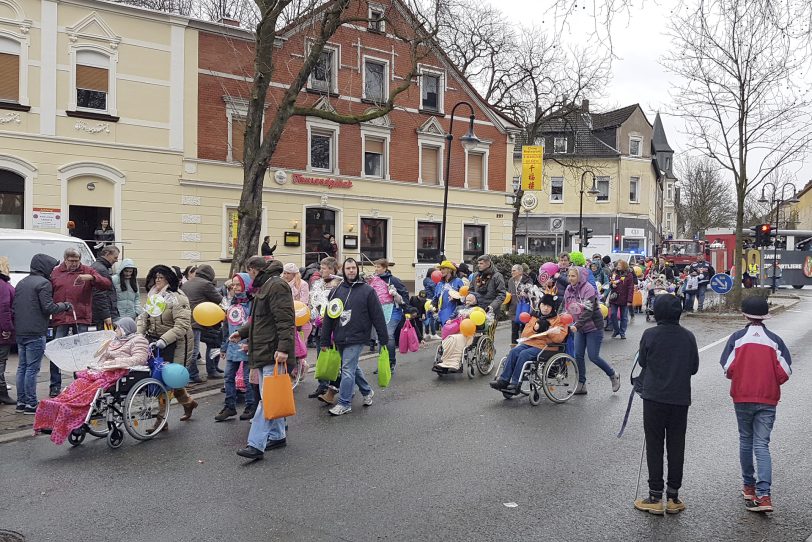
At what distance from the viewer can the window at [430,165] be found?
3225cm

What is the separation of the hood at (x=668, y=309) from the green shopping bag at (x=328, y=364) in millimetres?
4080

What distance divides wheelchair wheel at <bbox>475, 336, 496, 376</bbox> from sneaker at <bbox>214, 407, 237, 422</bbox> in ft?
13.8

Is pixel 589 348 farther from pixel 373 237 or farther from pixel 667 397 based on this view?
pixel 373 237

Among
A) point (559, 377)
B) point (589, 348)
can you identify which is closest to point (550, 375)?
point (559, 377)

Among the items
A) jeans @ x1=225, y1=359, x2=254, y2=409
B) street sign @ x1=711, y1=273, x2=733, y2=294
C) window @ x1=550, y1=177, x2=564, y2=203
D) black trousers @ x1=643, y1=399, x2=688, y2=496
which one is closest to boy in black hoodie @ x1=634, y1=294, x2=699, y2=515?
black trousers @ x1=643, y1=399, x2=688, y2=496

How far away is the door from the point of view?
28.6 m

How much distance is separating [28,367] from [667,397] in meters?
7.18

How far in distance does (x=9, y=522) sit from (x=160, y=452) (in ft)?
6.06

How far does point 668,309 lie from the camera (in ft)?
18.0

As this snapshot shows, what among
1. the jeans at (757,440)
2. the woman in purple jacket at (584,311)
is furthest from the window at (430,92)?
the jeans at (757,440)

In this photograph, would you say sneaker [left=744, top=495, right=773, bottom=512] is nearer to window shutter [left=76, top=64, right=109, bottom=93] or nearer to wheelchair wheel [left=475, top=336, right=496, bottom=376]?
wheelchair wheel [left=475, top=336, right=496, bottom=376]

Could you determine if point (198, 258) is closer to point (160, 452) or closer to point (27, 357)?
point (27, 357)

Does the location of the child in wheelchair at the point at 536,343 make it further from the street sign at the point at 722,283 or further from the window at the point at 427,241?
the window at the point at 427,241

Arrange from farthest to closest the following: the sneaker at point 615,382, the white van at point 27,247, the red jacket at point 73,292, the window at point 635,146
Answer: the window at point 635,146, the white van at point 27,247, the sneaker at point 615,382, the red jacket at point 73,292
